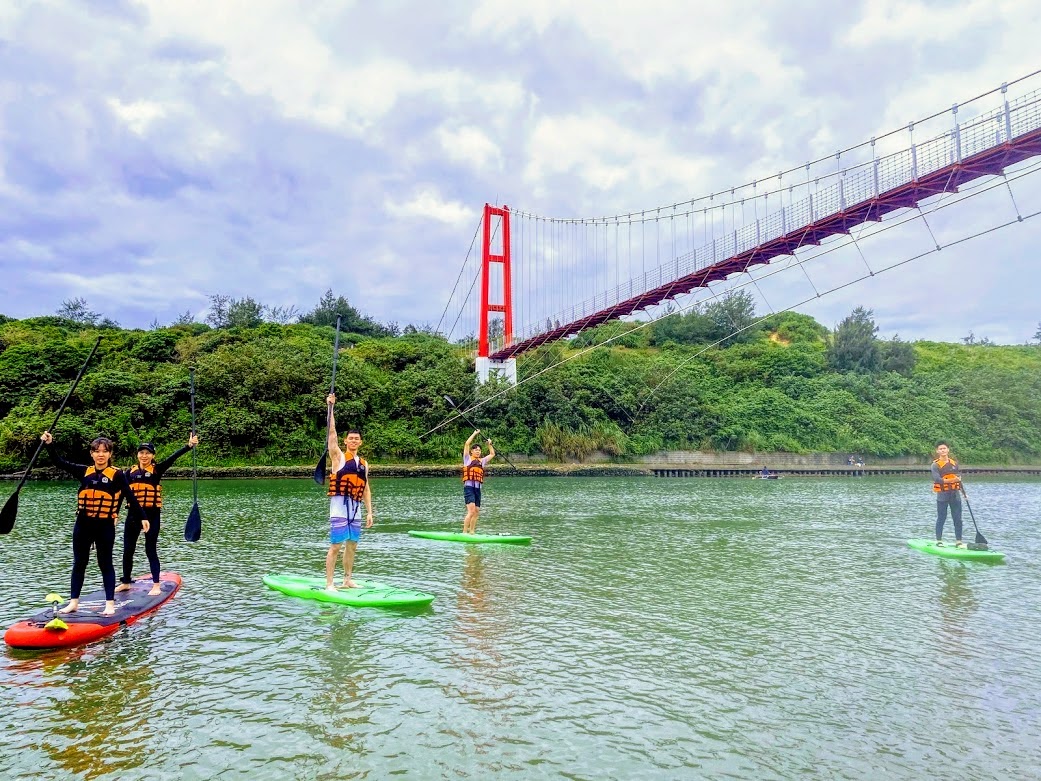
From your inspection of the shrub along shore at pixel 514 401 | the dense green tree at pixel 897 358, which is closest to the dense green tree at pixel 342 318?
the shrub along shore at pixel 514 401

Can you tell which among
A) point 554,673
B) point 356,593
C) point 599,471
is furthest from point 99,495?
point 599,471

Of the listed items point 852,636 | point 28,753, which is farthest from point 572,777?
point 852,636

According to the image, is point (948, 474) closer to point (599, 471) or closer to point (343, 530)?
point (343, 530)

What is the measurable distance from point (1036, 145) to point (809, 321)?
6469 centimetres

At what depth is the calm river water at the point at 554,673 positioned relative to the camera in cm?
474

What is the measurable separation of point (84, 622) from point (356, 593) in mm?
2916

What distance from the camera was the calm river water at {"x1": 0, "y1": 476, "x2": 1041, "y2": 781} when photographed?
187 inches

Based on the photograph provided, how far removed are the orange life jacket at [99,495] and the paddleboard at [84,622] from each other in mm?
1021

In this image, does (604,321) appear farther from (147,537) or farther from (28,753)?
(28,753)

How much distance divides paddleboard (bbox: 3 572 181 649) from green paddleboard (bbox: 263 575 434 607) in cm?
149

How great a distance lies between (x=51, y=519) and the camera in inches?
734

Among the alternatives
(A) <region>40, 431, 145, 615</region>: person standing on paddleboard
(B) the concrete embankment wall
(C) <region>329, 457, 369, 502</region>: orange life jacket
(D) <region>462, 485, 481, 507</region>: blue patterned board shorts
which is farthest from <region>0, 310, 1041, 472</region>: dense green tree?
(A) <region>40, 431, 145, 615</region>: person standing on paddleboard

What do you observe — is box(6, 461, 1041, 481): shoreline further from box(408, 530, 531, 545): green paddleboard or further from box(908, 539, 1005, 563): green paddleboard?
box(908, 539, 1005, 563): green paddleboard

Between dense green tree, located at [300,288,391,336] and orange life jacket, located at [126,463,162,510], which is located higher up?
dense green tree, located at [300,288,391,336]
